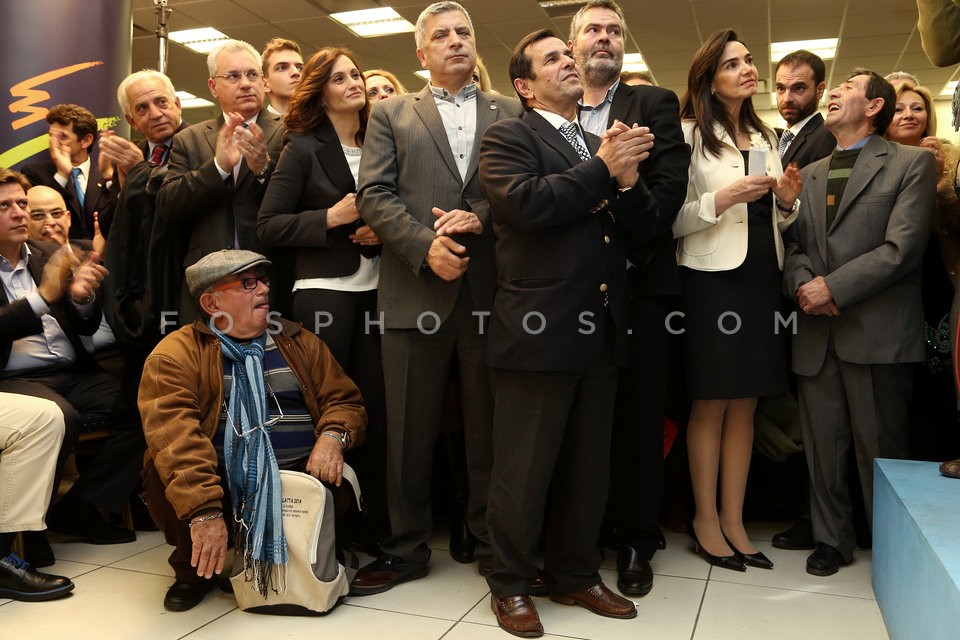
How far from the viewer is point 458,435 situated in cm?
322

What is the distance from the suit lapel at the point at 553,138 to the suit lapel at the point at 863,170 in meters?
1.07

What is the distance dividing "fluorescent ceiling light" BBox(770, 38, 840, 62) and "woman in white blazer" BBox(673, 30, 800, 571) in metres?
7.37

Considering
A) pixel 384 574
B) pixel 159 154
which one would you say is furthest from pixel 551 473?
pixel 159 154

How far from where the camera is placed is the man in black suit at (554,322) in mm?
2318

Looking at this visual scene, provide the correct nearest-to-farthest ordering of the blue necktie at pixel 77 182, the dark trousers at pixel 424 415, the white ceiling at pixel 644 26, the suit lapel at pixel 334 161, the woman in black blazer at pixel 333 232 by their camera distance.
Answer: the dark trousers at pixel 424 415 → the woman in black blazer at pixel 333 232 → the suit lapel at pixel 334 161 → the blue necktie at pixel 77 182 → the white ceiling at pixel 644 26

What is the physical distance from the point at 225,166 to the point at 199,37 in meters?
7.42

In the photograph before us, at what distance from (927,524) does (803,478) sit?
131 centimetres

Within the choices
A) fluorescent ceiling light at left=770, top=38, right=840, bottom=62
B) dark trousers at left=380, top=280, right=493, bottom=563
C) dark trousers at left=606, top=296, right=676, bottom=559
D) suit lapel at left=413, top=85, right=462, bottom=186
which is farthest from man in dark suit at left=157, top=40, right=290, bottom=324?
fluorescent ceiling light at left=770, top=38, right=840, bottom=62

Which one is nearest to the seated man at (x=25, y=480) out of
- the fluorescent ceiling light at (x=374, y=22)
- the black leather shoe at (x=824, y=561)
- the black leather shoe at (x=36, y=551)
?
the black leather shoe at (x=36, y=551)

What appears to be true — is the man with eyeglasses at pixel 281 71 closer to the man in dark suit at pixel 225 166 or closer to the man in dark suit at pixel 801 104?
the man in dark suit at pixel 225 166

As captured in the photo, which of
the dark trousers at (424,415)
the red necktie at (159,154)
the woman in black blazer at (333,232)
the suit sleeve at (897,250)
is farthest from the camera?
the red necktie at (159,154)

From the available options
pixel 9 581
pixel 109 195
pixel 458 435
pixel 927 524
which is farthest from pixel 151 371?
Answer: pixel 927 524

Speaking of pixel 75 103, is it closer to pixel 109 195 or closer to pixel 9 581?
pixel 109 195

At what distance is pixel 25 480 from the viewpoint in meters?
2.75
